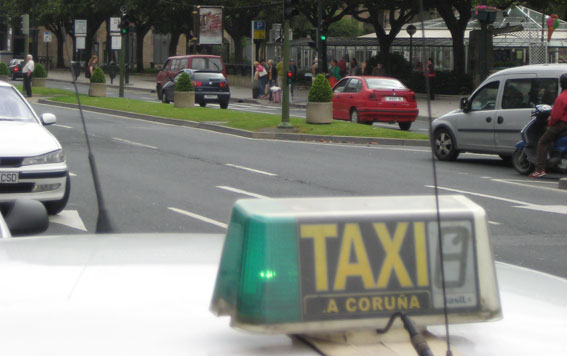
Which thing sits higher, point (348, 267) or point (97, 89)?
point (97, 89)

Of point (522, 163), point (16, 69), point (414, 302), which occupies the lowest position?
point (522, 163)

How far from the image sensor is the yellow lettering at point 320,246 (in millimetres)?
1612

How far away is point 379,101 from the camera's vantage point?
1113 inches

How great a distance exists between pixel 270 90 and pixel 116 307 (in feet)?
144

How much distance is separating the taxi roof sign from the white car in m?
9.74

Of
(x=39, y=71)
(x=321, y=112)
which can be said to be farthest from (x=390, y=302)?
(x=39, y=71)

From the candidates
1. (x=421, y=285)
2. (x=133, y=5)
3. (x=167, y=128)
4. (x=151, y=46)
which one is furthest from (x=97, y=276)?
(x=151, y=46)

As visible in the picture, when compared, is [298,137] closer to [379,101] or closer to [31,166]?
[379,101]

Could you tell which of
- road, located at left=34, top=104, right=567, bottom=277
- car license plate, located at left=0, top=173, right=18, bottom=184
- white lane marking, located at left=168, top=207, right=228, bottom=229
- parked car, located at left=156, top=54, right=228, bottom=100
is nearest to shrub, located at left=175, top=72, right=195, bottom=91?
parked car, located at left=156, top=54, right=228, bottom=100

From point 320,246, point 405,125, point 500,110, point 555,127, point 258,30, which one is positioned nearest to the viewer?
point 320,246

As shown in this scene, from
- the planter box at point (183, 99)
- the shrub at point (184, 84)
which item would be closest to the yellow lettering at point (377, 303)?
the planter box at point (183, 99)

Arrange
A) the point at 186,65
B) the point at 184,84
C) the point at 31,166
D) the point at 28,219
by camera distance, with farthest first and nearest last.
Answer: the point at 186,65
the point at 184,84
the point at 31,166
the point at 28,219

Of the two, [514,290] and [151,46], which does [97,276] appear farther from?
[151,46]

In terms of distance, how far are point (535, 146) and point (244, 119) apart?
12844mm
